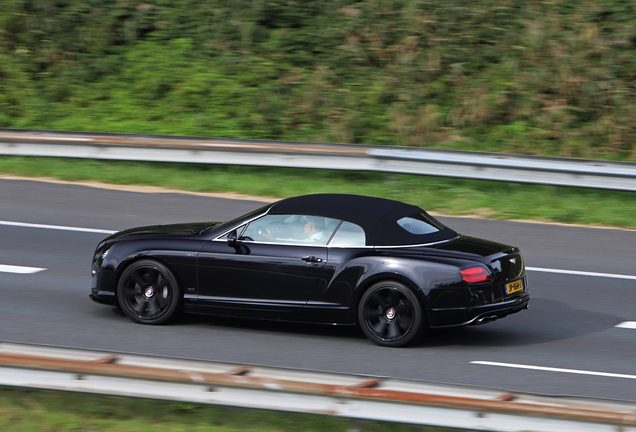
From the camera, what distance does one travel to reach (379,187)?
14055 mm

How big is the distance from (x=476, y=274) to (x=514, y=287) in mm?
545

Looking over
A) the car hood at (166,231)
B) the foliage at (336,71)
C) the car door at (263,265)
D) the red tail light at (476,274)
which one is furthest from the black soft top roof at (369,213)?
the foliage at (336,71)

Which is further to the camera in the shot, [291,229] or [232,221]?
[232,221]

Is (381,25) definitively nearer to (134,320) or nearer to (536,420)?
(134,320)

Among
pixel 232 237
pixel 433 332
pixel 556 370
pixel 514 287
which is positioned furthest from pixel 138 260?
pixel 556 370

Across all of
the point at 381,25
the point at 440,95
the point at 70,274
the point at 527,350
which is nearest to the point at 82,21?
the point at 381,25

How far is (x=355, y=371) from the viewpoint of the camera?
6750mm

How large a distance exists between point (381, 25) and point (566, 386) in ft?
48.6

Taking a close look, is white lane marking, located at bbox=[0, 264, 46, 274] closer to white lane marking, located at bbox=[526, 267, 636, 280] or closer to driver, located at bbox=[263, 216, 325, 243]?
driver, located at bbox=[263, 216, 325, 243]

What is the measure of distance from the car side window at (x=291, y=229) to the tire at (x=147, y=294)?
86cm

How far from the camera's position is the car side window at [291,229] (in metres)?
7.68

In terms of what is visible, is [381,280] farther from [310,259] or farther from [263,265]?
[263,265]

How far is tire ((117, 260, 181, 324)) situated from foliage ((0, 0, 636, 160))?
32.0ft

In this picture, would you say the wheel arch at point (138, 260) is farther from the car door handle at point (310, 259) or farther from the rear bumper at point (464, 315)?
the rear bumper at point (464, 315)
